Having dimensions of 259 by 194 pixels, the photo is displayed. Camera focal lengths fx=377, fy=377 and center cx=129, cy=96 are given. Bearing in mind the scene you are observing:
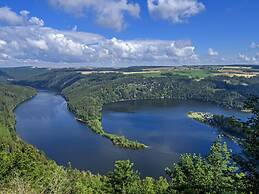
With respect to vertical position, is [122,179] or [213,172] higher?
[213,172]

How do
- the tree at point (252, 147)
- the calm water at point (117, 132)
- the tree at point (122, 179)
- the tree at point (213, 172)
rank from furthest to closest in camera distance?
the calm water at point (117, 132)
the tree at point (122, 179)
the tree at point (213, 172)
the tree at point (252, 147)

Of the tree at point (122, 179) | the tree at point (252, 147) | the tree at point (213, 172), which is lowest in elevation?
the tree at point (122, 179)

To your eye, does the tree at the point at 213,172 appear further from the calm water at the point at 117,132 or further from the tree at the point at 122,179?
the calm water at the point at 117,132

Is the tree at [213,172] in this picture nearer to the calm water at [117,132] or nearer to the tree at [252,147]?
the tree at [252,147]

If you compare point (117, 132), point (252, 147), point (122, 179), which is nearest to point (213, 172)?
point (252, 147)

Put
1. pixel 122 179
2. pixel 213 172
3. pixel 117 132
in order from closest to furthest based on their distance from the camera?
pixel 213 172 < pixel 122 179 < pixel 117 132

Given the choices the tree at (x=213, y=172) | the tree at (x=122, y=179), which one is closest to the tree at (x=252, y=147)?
the tree at (x=213, y=172)

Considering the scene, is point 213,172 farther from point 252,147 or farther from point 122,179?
point 122,179

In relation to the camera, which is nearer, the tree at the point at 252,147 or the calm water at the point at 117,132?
the tree at the point at 252,147

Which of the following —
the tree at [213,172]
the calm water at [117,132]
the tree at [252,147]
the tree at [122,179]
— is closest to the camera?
the tree at [252,147]

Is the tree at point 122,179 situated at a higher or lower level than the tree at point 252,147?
lower
